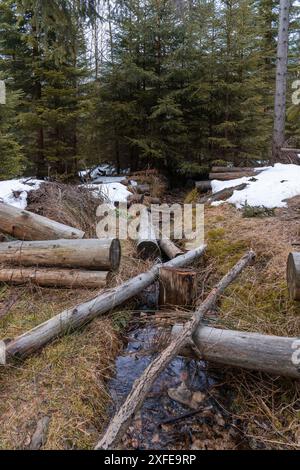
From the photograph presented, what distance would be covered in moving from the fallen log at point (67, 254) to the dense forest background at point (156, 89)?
210 inches

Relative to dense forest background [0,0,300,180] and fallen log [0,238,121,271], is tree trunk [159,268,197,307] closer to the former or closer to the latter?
fallen log [0,238,121,271]

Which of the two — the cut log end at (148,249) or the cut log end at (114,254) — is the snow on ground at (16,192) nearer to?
the cut log end at (148,249)

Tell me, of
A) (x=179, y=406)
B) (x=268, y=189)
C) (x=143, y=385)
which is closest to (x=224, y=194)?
(x=268, y=189)

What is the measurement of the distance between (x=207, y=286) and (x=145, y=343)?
1172 mm

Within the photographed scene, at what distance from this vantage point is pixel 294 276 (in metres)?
2.99

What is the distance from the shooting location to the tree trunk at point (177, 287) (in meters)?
3.64

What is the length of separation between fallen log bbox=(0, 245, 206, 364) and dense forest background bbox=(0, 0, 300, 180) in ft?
21.0

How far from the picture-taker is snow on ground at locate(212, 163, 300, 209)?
21.1ft

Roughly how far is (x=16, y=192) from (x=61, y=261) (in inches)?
95.7

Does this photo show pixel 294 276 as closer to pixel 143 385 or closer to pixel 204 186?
pixel 143 385

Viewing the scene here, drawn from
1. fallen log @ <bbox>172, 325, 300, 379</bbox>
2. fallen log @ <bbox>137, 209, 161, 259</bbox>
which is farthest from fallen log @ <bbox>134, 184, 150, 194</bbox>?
fallen log @ <bbox>172, 325, 300, 379</bbox>

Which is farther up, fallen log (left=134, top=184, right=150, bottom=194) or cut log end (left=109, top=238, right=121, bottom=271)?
fallen log (left=134, top=184, right=150, bottom=194)
